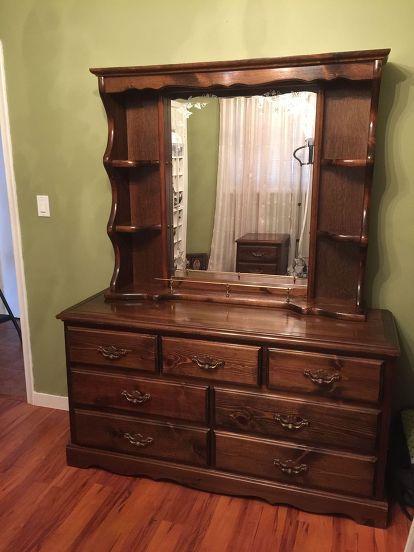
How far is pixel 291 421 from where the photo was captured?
1.82m

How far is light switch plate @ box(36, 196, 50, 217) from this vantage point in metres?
2.44

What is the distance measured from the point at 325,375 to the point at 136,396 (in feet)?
2.62

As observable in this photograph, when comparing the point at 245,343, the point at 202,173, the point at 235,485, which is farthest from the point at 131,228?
the point at 235,485

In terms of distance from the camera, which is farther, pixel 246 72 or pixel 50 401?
pixel 50 401

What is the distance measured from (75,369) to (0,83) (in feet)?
4.83

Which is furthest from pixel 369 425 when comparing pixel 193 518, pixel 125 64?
pixel 125 64

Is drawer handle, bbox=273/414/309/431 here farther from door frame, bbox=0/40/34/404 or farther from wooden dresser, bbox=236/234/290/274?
door frame, bbox=0/40/34/404

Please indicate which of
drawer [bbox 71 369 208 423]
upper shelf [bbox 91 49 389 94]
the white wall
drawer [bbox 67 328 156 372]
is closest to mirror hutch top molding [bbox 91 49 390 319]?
upper shelf [bbox 91 49 389 94]

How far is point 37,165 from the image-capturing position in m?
2.41

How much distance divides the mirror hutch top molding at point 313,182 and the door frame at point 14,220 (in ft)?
2.18

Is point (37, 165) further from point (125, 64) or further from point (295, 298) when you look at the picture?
point (295, 298)

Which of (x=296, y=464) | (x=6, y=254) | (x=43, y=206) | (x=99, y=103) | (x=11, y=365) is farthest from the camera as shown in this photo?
(x=6, y=254)

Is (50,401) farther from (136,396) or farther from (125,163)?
(125,163)

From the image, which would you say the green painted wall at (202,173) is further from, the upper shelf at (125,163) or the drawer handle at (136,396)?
the drawer handle at (136,396)
